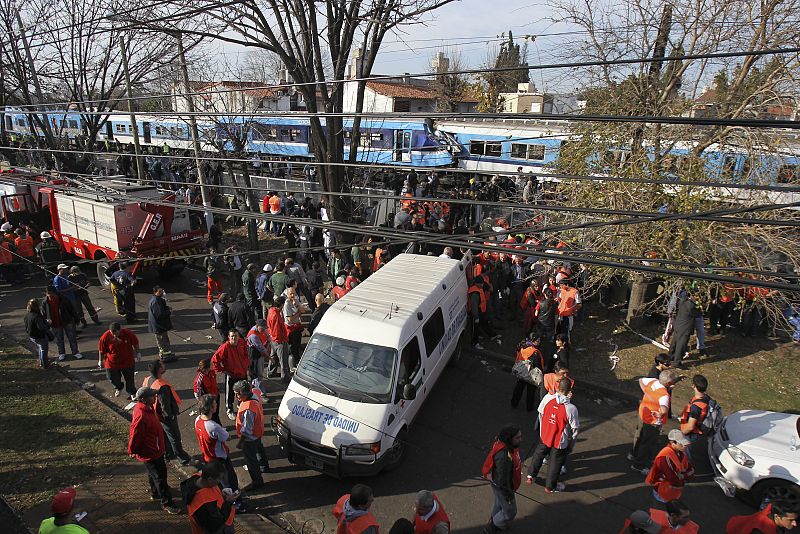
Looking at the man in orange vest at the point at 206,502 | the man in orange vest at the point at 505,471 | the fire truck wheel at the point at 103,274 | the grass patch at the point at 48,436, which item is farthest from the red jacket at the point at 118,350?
the fire truck wheel at the point at 103,274

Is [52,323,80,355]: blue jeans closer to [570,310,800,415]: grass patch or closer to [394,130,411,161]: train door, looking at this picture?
[570,310,800,415]: grass patch

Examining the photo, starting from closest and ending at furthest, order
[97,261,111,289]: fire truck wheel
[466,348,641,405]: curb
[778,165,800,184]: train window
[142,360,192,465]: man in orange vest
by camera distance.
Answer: [142,360,192,465]: man in orange vest → [778,165,800,184]: train window → [466,348,641,405]: curb → [97,261,111,289]: fire truck wheel

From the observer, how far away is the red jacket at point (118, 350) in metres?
7.95

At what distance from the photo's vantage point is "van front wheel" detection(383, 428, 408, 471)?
6.40 metres

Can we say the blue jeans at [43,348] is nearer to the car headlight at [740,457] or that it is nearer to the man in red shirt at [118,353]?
the man in red shirt at [118,353]

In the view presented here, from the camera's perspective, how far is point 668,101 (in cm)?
939

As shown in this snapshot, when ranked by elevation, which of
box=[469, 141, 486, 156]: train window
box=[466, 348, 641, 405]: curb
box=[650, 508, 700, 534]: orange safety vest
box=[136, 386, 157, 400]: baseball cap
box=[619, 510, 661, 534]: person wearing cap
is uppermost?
box=[469, 141, 486, 156]: train window

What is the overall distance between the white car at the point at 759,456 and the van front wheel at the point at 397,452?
417 cm

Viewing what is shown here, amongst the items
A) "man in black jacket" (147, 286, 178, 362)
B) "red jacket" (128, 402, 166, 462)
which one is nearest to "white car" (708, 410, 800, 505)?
"red jacket" (128, 402, 166, 462)

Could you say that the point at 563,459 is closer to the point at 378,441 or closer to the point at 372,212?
the point at 378,441

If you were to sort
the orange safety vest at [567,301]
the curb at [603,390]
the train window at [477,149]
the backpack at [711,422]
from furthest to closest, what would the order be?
1. the train window at [477,149]
2. the orange safety vest at [567,301]
3. the curb at [603,390]
4. the backpack at [711,422]

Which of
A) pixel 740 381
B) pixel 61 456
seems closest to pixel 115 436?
pixel 61 456

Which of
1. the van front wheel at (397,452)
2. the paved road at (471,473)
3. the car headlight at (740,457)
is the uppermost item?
the car headlight at (740,457)

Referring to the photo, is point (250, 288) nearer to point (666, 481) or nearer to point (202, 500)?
point (202, 500)
